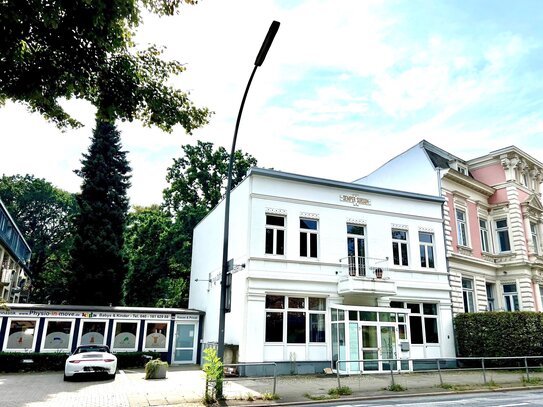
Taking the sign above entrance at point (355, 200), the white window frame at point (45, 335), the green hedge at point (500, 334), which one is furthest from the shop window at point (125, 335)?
the green hedge at point (500, 334)

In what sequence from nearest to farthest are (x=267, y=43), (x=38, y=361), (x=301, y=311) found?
(x=267, y=43)
(x=38, y=361)
(x=301, y=311)

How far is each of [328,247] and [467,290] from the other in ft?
33.9

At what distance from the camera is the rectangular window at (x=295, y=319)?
57.8ft

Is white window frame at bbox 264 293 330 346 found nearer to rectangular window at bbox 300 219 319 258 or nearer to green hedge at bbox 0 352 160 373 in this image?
rectangular window at bbox 300 219 319 258

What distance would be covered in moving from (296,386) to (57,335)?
12386 mm

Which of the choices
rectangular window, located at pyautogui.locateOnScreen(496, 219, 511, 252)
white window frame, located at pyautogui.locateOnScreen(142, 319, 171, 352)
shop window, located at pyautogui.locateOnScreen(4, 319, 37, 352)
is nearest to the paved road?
white window frame, located at pyautogui.locateOnScreen(142, 319, 171, 352)

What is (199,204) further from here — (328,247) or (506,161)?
(506,161)

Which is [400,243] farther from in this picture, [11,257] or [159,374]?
[11,257]

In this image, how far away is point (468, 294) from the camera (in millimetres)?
24094

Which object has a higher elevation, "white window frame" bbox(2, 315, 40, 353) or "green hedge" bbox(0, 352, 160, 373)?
"white window frame" bbox(2, 315, 40, 353)

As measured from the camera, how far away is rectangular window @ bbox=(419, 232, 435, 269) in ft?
71.8

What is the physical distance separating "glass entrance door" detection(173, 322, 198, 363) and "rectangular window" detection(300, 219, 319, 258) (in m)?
7.85

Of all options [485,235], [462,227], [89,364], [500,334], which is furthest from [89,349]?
[485,235]

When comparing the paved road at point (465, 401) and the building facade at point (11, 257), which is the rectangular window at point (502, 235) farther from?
the building facade at point (11, 257)
